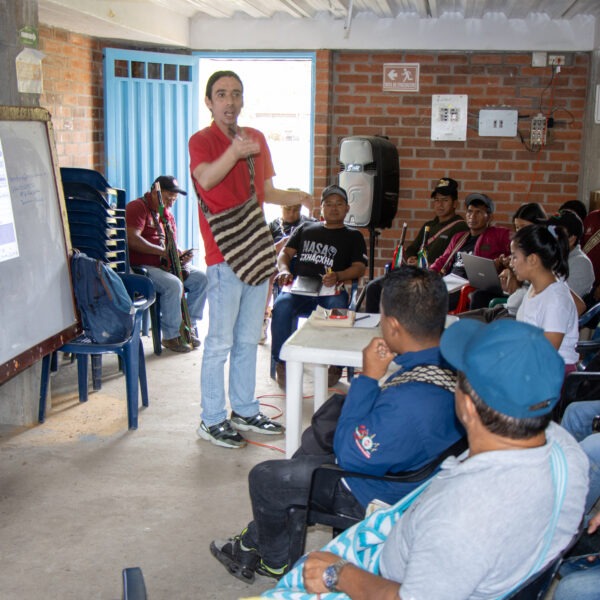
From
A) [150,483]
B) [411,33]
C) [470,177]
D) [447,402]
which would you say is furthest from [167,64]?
[447,402]

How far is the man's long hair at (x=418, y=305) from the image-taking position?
2170 millimetres

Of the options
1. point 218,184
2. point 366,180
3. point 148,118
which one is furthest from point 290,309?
point 148,118

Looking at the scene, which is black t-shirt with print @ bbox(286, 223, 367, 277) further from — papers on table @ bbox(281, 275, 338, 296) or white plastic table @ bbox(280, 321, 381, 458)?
white plastic table @ bbox(280, 321, 381, 458)

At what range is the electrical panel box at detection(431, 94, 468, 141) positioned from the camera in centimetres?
668

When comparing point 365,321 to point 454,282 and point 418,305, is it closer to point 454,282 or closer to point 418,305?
point 418,305

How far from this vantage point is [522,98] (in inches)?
262

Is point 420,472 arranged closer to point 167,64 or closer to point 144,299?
point 144,299

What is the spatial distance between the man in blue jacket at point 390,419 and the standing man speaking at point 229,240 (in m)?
1.32

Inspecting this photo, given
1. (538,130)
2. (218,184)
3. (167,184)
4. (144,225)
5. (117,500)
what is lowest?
(117,500)

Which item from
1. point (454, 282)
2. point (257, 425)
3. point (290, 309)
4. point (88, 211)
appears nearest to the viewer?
point (257, 425)

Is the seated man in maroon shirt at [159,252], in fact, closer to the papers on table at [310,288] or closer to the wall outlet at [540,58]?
the papers on table at [310,288]

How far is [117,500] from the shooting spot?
3.23 m

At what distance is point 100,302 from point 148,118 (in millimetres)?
3066

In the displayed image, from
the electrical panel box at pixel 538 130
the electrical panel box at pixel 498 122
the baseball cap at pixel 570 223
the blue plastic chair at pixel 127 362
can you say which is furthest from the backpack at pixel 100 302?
the electrical panel box at pixel 538 130
